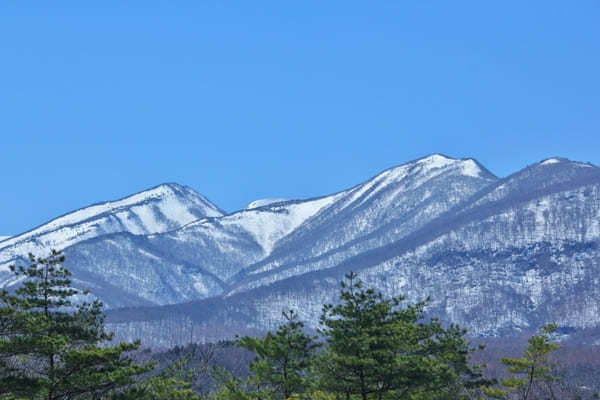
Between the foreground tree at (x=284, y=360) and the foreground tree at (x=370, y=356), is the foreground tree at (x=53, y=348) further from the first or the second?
the foreground tree at (x=284, y=360)

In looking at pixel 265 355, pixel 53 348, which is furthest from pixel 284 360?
pixel 53 348

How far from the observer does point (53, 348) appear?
37.8 metres

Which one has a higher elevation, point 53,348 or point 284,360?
point 53,348

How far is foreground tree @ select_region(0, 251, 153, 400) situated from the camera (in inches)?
1463

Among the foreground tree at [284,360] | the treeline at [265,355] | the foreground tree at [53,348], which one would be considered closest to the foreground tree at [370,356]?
the treeline at [265,355]

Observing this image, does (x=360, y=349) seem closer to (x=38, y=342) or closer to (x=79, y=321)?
(x=79, y=321)

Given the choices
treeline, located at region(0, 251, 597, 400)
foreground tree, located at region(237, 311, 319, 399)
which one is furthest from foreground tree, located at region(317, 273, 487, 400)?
foreground tree, located at region(237, 311, 319, 399)

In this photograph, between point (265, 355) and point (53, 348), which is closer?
point (53, 348)

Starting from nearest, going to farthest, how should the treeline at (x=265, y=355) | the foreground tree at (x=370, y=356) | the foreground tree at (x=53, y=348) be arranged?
the foreground tree at (x=53, y=348)
the treeline at (x=265, y=355)
the foreground tree at (x=370, y=356)

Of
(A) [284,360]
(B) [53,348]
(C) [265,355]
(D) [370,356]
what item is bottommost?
(D) [370,356]

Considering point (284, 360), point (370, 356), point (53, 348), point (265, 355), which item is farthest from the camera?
point (284, 360)

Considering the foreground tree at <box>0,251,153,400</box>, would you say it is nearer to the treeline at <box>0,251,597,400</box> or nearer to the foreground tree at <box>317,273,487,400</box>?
the treeline at <box>0,251,597,400</box>

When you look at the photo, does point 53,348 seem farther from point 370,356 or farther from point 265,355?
point 265,355

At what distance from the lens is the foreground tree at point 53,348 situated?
37156 millimetres
